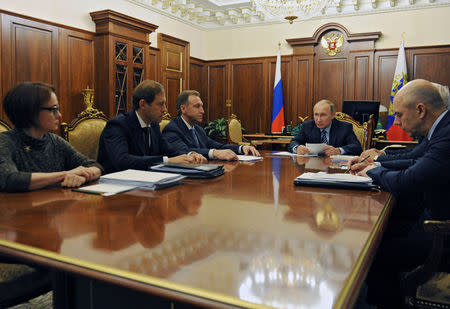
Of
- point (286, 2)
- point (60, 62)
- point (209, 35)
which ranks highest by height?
point (209, 35)

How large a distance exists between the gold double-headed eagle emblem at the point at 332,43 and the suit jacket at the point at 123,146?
489cm

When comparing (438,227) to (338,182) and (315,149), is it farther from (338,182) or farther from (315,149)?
(315,149)

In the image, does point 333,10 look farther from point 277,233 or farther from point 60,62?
point 277,233

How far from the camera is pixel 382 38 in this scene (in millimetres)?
6184

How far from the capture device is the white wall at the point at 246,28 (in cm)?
461

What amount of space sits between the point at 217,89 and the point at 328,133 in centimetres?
431

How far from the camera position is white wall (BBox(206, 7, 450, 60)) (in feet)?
19.3

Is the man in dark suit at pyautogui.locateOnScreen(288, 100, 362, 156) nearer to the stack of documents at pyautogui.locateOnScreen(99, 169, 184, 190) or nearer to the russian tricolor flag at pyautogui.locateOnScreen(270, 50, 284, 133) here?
the stack of documents at pyautogui.locateOnScreen(99, 169, 184, 190)

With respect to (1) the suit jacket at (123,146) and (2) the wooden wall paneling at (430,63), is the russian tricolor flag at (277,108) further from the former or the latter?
(1) the suit jacket at (123,146)

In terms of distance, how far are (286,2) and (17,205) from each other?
3947mm

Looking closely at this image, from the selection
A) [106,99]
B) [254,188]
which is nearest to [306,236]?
[254,188]

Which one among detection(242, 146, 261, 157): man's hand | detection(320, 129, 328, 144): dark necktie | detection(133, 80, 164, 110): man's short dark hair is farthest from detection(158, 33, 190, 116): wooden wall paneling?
detection(133, 80, 164, 110): man's short dark hair

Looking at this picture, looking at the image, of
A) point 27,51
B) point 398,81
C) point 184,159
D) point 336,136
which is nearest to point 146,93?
point 184,159

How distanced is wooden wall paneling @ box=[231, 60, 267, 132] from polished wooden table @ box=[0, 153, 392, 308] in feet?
19.6
